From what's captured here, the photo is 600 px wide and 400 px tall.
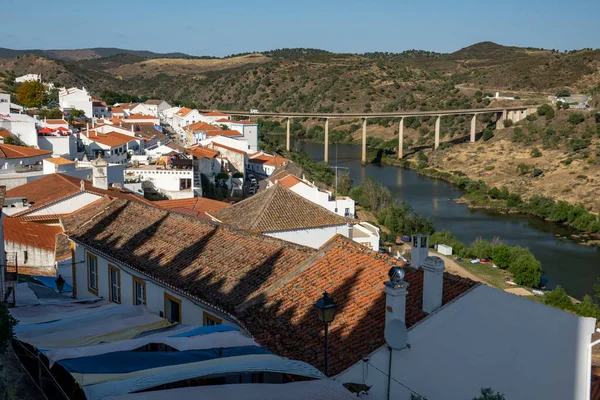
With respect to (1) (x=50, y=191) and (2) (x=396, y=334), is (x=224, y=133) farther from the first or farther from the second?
(2) (x=396, y=334)

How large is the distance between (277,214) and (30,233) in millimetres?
6178

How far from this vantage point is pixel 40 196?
63.9 ft

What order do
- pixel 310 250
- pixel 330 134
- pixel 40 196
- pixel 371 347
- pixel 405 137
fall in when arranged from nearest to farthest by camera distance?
pixel 371 347, pixel 310 250, pixel 40 196, pixel 405 137, pixel 330 134

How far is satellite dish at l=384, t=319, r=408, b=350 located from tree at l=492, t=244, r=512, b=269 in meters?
23.1

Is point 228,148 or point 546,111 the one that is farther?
point 546,111

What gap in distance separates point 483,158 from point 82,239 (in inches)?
2122

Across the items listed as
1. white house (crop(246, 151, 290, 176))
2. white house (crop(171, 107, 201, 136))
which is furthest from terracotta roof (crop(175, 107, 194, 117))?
white house (crop(246, 151, 290, 176))

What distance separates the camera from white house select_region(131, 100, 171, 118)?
6003 centimetres

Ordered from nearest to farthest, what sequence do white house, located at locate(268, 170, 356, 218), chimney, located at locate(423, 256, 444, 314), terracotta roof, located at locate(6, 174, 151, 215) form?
1. chimney, located at locate(423, 256, 444, 314)
2. terracotta roof, located at locate(6, 174, 151, 215)
3. white house, located at locate(268, 170, 356, 218)

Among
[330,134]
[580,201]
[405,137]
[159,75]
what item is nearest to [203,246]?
[580,201]

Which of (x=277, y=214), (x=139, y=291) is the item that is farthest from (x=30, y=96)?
(x=139, y=291)

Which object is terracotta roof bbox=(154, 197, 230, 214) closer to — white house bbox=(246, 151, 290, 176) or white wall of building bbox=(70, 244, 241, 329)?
white wall of building bbox=(70, 244, 241, 329)

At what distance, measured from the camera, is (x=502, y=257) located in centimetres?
2900

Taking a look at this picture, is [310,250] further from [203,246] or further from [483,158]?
[483,158]
